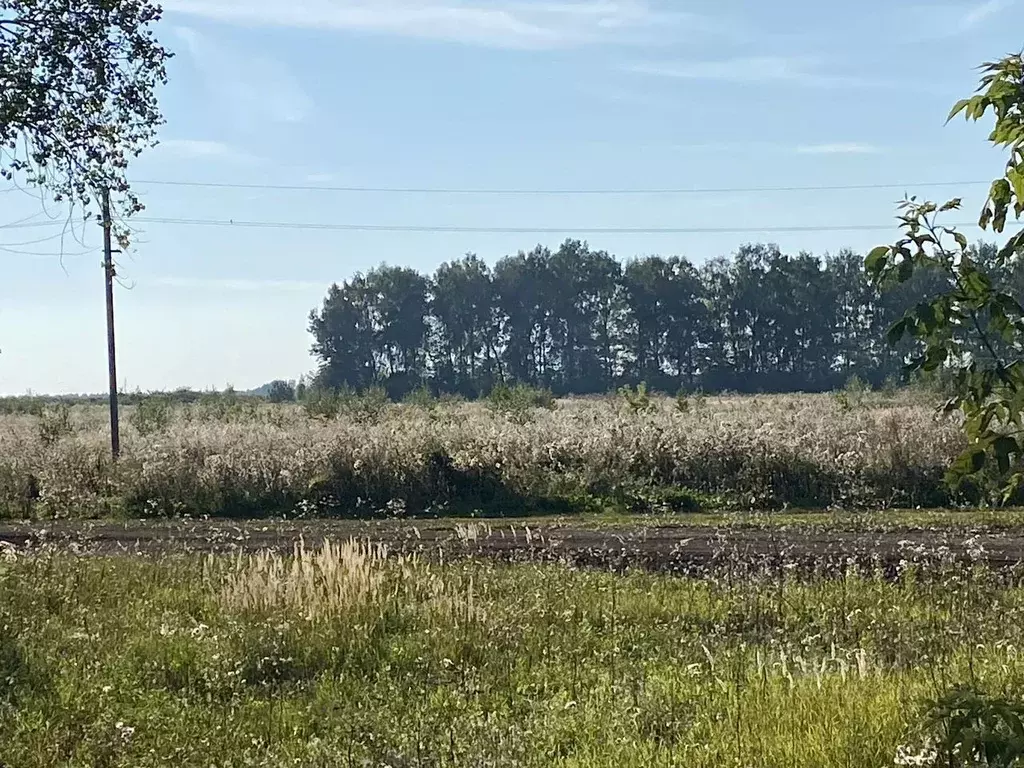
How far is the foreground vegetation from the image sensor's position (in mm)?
6258

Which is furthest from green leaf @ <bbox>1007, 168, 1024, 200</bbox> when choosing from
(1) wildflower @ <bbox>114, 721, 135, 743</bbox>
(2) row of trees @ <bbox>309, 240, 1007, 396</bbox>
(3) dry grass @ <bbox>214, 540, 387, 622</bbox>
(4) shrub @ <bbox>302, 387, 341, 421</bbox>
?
(2) row of trees @ <bbox>309, 240, 1007, 396</bbox>

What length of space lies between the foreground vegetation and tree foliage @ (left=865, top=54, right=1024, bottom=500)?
3.33 feet

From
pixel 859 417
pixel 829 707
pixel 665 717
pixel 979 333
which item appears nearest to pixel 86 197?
pixel 665 717

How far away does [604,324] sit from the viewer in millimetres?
101000

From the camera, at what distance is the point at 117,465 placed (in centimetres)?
2481

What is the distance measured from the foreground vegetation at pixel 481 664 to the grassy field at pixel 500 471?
10.5m

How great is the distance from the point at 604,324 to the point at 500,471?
257 feet

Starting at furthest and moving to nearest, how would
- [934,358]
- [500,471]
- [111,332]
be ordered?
1. [111,332]
2. [500,471]
3. [934,358]

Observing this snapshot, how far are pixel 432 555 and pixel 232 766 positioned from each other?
8115 mm

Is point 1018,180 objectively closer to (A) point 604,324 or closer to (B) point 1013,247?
(B) point 1013,247

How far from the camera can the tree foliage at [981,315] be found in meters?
3.54

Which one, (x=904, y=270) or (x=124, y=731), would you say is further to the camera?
(x=124, y=731)

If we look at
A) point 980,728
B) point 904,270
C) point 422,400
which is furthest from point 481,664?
point 422,400

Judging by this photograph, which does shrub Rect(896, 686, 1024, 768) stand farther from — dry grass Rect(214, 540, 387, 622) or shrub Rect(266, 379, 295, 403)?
shrub Rect(266, 379, 295, 403)
